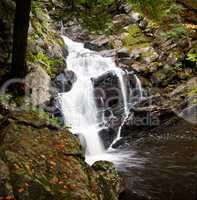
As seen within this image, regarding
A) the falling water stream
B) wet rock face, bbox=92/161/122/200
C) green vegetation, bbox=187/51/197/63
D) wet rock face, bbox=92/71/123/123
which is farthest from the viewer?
green vegetation, bbox=187/51/197/63

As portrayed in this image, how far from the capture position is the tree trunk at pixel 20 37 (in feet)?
30.3

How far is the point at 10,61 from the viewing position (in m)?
10.8

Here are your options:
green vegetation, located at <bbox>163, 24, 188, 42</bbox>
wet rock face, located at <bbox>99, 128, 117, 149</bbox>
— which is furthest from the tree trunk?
green vegetation, located at <bbox>163, 24, 188, 42</bbox>

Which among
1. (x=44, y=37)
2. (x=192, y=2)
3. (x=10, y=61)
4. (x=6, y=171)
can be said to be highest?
(x=192, y=2)

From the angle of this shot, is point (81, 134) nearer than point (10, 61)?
No

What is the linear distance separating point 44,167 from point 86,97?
8.86 m

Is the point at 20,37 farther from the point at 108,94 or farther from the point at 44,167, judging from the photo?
the point at 108,94

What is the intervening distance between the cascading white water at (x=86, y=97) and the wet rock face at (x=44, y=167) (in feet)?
15.4

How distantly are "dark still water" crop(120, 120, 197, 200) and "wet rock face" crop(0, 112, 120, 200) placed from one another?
3.07ft

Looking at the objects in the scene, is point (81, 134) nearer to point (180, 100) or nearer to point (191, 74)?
point (180, 100)

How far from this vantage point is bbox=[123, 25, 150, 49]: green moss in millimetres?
19391

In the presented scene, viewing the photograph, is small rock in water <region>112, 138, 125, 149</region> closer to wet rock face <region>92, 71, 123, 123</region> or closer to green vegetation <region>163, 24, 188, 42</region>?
wet rock face <region>92, 71, 123, 123</region>

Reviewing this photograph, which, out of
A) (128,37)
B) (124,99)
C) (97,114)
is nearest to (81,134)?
(97,114)

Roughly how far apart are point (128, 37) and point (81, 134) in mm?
8848
